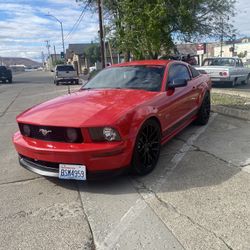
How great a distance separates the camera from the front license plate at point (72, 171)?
3969 mm

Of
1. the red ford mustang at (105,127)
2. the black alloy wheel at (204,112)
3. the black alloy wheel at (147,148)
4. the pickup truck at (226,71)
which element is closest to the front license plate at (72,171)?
the red ford mustang at (105,127)

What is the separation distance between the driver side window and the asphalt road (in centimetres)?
134

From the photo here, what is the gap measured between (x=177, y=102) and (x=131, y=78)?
33.2 inches

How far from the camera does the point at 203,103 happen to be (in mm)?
7430

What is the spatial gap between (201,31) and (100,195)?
20.9 meters

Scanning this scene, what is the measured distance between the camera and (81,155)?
3.89 meters

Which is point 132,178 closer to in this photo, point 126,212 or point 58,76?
point 126,212

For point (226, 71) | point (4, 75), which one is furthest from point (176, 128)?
point (4, 75)

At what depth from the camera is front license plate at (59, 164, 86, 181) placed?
3.97 metres

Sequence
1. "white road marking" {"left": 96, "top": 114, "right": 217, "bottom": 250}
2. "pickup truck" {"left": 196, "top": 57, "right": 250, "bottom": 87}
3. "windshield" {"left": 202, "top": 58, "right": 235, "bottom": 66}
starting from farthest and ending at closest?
"windshield" {"left": 202, "top": 58, "right": 235, "bottom": 66} → "pickup truck" {"left": 196, "top": 57, "right": 250, "bottom": 87} → "white road marking" {"left": 96, "top": 114, "right": 217, "bottom": 250}

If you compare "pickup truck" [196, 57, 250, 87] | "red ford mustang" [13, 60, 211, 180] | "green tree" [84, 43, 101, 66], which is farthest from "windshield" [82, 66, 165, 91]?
"green tree" [84, 43, 101, 66]

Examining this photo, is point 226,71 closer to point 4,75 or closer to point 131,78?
point 131,78

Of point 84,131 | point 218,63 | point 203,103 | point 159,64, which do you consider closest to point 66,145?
point 84,131

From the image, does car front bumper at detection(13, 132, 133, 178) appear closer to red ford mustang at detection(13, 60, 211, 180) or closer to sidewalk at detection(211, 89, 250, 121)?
red ford mustang at detection(13, 60, 211, 180)
